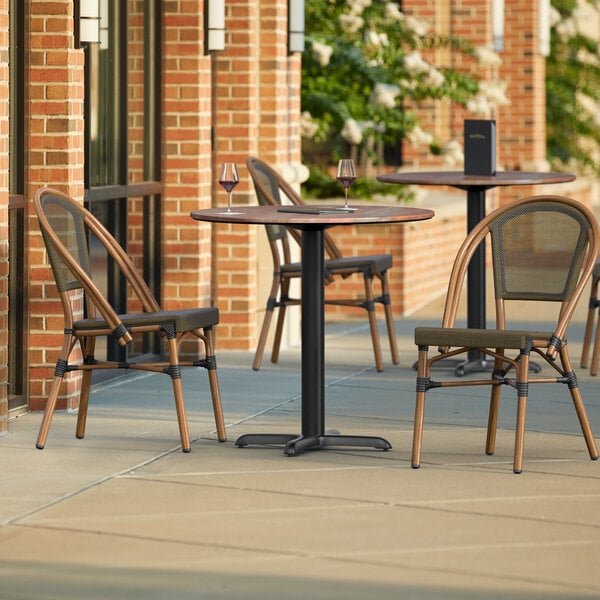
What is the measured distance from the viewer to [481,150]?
9320 mm

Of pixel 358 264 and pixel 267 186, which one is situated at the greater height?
pixel 267 186

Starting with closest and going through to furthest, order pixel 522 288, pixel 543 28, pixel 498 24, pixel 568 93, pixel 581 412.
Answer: pixel 581 412 → pixel 522 288 → pixel 498 24 → pixel 543 28 → pixel 568 93

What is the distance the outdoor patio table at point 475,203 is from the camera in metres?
8.98

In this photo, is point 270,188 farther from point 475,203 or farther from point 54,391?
point 54,391

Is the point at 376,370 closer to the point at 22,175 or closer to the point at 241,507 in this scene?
the point at 22,175

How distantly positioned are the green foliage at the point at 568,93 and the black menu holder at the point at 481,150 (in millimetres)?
10185

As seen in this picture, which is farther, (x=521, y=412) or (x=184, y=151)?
(x=184, y=151)

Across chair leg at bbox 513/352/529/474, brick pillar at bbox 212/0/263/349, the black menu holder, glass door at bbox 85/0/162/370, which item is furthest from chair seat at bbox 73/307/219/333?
brick pillar at bbox 212/0/263/349

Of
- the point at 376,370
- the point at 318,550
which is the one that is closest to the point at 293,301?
the point at 376,370

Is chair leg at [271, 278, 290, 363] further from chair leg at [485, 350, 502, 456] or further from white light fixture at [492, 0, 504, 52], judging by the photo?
→ white light fixture at [492, 0, 504, 52]

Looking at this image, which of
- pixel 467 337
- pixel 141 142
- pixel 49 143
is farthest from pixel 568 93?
pixel 467 337

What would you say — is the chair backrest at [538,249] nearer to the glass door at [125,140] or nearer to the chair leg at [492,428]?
the chair leg at [492,428]

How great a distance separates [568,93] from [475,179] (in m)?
11.0

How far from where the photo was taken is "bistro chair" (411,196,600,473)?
6.43 meters
